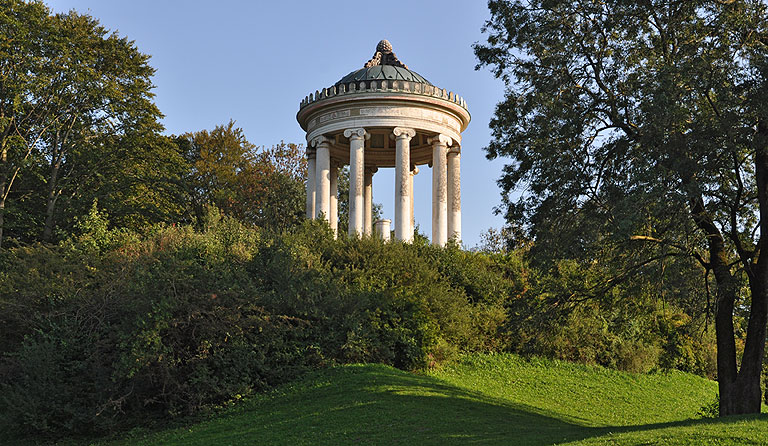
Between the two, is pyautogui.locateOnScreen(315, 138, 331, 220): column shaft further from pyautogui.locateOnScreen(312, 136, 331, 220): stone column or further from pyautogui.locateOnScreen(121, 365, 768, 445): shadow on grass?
pyautogui.locateOnScreen(121, 365, 768, 445): shadow on grass

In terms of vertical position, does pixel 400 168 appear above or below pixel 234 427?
above

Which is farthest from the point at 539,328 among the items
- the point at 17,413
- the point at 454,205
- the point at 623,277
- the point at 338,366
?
the point at 454,205

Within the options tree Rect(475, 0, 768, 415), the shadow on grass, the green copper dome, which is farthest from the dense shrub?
the green copper dome

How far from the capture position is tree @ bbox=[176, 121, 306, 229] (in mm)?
43750

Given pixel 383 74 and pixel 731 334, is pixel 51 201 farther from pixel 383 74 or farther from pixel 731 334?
pixel 731 334

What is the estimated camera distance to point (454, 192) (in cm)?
3516

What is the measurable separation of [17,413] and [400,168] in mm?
19519

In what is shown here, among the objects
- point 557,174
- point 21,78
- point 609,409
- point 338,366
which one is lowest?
point 609,409

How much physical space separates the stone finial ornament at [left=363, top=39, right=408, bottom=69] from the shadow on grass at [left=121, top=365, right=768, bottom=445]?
20940 mm

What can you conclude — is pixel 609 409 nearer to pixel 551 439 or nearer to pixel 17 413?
Answer: pixel 551 439

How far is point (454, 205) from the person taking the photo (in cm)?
3484

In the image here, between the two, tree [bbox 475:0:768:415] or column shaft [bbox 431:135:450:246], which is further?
column shaft [bbox 431:135:450:246]

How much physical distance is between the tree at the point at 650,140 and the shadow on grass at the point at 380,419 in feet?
12.2

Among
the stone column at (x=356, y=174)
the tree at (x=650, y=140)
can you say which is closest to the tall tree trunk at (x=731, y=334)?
the tree at (x=650, y=140)
